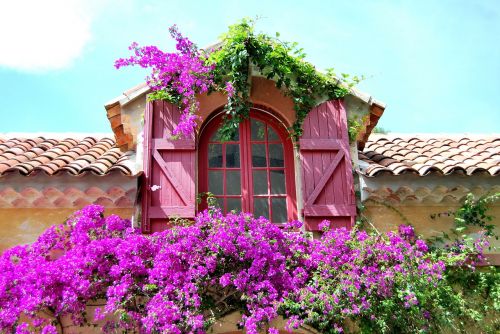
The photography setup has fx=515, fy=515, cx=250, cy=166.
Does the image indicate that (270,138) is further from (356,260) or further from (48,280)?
(48,280)

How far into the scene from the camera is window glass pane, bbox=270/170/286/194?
749cm

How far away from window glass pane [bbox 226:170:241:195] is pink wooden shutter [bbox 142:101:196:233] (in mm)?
571

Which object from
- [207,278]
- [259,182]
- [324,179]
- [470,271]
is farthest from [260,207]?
[470,271]

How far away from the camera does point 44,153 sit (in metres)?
7.67

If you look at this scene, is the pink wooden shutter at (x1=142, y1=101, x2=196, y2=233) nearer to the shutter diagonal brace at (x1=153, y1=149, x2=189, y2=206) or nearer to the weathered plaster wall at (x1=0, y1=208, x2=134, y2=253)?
the shutter diagonal brace at (x1=153, y1=149, x2=189, y2=206)

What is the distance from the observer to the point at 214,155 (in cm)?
761

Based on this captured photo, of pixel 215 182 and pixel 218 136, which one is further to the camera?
pixel 218 136

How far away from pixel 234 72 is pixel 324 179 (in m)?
1.98

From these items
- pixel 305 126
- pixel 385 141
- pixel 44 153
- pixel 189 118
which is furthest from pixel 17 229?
pixel 385 141

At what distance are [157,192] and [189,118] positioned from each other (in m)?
1.10

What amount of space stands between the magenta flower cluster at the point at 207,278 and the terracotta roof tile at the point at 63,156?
30.5 inches

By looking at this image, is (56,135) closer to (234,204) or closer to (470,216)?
(234,204)

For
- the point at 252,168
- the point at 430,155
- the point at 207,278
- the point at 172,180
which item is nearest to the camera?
the point at 207,278

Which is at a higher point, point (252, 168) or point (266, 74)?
point (266, 74)
